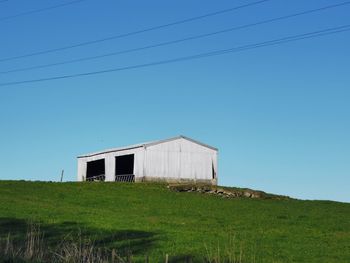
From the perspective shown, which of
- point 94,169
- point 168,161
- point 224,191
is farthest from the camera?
point 94,169

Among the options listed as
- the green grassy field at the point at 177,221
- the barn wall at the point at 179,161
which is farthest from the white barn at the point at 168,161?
the green grassy field at the point at 177,221

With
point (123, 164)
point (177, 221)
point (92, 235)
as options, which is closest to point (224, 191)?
point (123, 164)

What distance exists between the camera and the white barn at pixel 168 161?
57031 mm

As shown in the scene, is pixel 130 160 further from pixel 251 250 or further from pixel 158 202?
pixel 251 250

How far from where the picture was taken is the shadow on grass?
22844 millimetres

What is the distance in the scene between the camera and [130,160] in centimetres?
6438

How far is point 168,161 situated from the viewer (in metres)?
57.8

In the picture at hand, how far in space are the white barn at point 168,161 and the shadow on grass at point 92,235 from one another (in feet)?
93.4

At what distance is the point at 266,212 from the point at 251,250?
16.4 meters

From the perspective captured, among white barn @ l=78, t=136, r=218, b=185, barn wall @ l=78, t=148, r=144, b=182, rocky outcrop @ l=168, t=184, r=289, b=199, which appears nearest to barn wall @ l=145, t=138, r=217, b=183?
white barn @ l=78, t=136, r=218, b=185

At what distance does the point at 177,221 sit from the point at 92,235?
24.0 ft

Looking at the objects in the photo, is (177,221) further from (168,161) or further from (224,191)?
(168,161)

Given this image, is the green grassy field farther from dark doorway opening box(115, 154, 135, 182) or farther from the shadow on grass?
dark doorway opening box(115, 154, 135, 182)

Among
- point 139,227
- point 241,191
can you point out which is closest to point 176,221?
point 139,227
